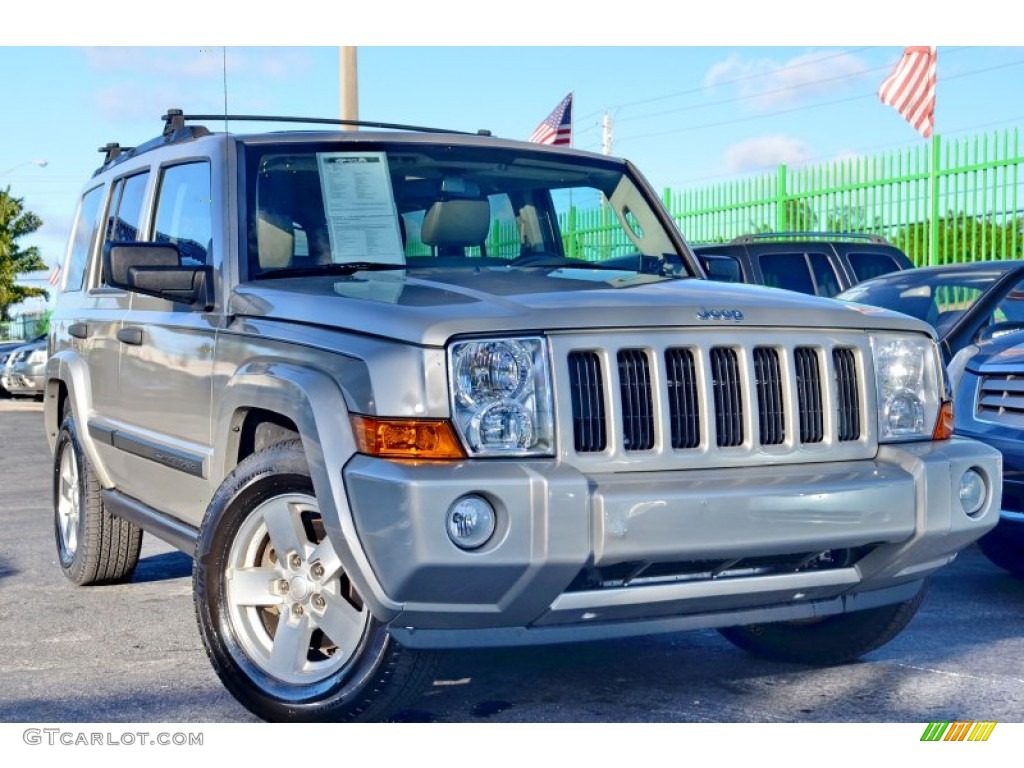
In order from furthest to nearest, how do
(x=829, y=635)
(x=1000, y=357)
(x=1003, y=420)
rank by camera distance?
(x=1000, y=357)
(x=1003, y=420)
(x=829, y=635)

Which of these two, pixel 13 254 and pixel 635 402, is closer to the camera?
pixel 635 402

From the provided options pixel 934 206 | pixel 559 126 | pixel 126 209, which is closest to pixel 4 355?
pixel 559 126

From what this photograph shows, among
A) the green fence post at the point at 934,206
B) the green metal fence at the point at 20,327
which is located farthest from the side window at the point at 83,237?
the green metal fence at the point at 20,327

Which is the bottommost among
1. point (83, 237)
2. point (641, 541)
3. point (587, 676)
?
point (587, 676)

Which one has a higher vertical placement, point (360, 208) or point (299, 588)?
point (360, 208)

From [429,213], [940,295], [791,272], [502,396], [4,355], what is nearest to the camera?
[502,396]

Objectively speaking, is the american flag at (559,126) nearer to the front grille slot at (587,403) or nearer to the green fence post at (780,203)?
the green fence post at (780,203)

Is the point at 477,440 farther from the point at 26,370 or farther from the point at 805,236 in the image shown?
the point at 26,370

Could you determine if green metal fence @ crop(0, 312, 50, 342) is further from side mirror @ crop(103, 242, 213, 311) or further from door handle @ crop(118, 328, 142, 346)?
side mirror @ crop(103, 242, 213, 311)

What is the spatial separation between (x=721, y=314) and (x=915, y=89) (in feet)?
47.9

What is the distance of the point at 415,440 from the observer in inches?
142

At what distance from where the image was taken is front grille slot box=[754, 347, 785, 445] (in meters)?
3.98

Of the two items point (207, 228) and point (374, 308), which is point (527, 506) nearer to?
point (374, 308)

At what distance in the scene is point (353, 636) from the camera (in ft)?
12.7
